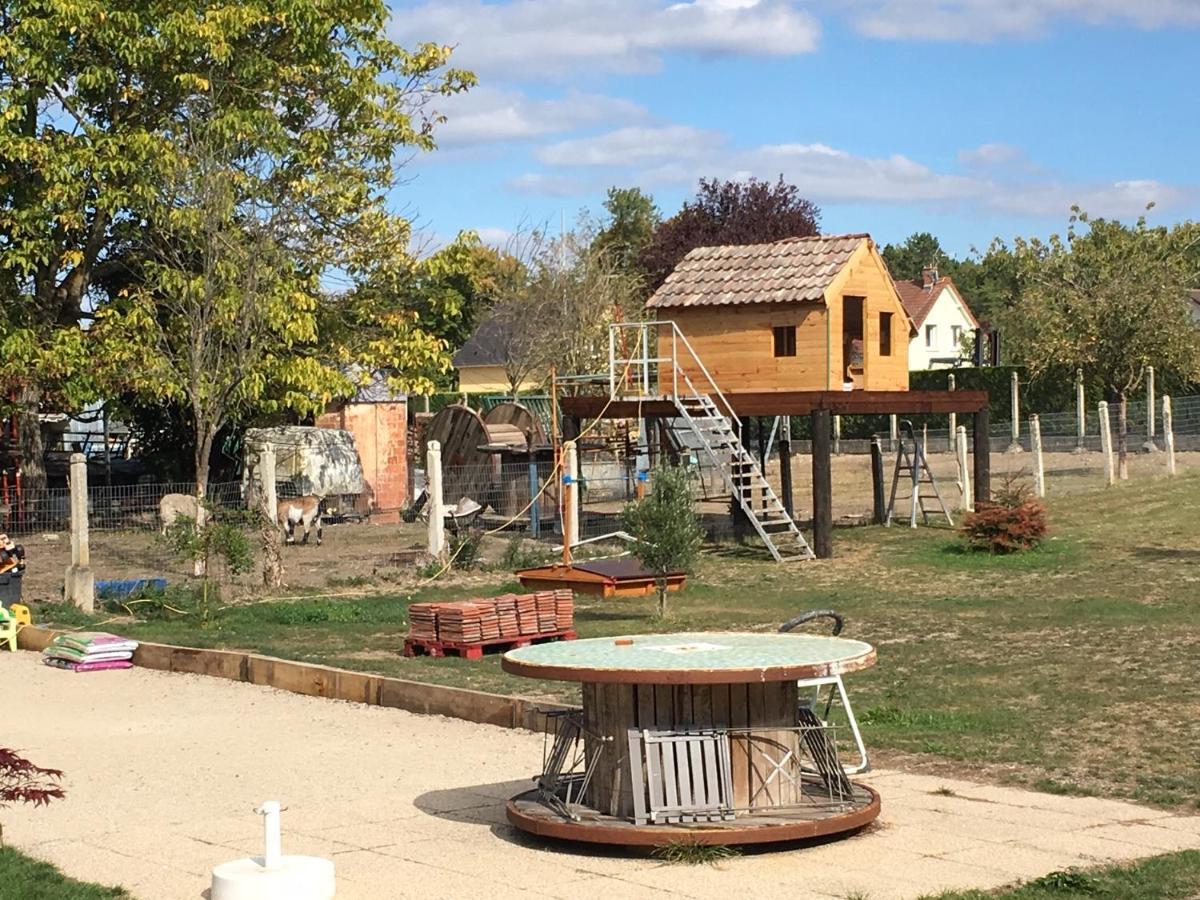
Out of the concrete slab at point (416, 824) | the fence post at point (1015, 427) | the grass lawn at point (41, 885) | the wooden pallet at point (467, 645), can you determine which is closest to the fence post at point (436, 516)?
the wooden pallet at point (467, 645)

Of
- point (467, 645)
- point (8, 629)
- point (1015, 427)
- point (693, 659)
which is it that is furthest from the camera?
point (1015, 427)

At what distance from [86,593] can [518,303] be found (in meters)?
42.4

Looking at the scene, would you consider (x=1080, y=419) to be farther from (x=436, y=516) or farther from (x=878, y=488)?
(x=436, y=516)

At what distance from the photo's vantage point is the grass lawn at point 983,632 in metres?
11.9

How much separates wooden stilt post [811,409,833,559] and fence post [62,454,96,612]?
1123cm

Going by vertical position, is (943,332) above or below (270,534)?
above

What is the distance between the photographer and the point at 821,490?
2777 centimetres

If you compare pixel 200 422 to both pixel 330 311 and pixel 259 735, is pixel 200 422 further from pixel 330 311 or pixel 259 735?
pixel 259 735

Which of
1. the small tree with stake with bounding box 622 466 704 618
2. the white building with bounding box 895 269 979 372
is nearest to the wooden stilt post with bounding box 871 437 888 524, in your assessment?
the small tree with stake with bounding box 622 466 704 618

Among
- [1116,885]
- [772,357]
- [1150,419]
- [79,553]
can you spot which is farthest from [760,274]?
[1116,885]

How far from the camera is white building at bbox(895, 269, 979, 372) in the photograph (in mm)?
90812

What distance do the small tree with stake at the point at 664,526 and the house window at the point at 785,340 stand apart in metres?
9.58

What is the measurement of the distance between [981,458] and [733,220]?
133 feet

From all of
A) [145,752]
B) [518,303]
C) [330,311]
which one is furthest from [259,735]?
[518,303]
